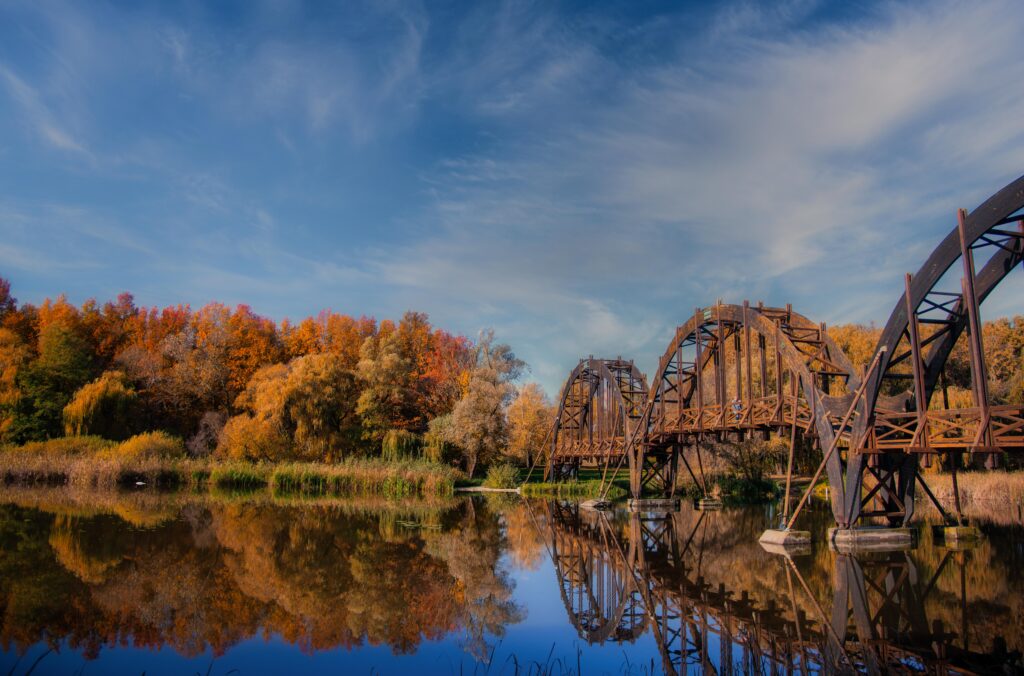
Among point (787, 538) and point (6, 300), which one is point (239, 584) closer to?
point (787, 538)

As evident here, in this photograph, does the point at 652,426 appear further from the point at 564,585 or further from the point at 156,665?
the point at 156,665

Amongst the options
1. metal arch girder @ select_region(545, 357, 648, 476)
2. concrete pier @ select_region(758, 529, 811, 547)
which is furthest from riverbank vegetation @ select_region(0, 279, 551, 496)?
concrete pier @ select_region(758, 529, 811, 547)

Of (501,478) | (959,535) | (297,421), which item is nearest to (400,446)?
(501,478)

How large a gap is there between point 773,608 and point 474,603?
489 centimetres

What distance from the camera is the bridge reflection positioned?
27.7 feet

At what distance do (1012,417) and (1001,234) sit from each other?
4212 millimetres

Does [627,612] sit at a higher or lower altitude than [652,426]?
lower

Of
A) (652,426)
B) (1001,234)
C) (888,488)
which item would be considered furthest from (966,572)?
(652,426)

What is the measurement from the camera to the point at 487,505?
30.5m

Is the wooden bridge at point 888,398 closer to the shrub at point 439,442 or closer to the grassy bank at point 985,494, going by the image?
the grassy bank at point 985,494

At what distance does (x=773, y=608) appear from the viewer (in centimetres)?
1108

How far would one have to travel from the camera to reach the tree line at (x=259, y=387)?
42.6 m

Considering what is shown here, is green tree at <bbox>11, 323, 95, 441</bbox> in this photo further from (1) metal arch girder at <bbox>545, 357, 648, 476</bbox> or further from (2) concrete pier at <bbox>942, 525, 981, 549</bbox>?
(2) concrete pier at <bbox>942, 525, 981, 549</bbox>

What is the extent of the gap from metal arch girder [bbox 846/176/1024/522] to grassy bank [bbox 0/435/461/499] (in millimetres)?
23177
